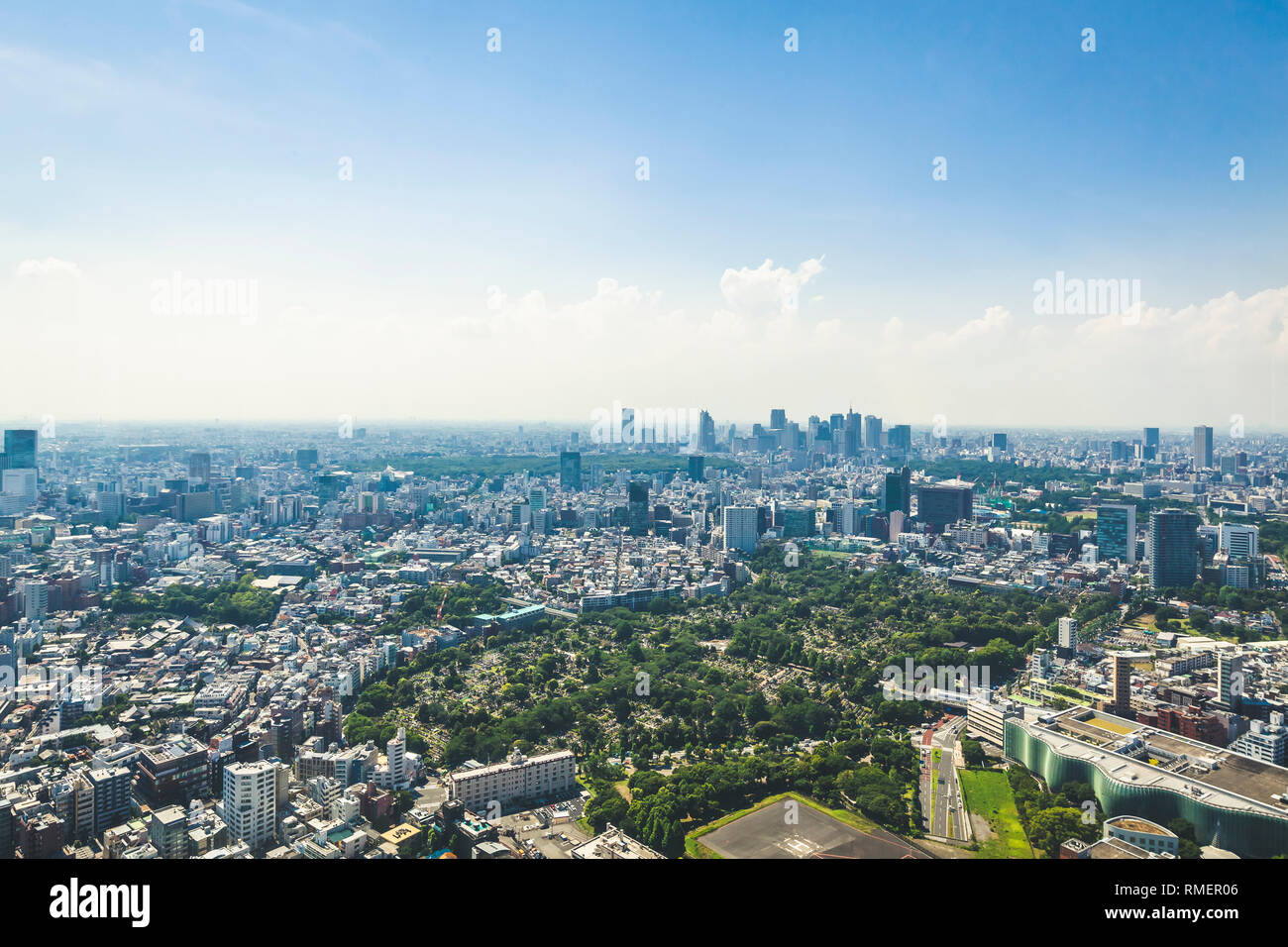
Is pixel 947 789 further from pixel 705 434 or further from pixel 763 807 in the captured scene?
pixel 705 434

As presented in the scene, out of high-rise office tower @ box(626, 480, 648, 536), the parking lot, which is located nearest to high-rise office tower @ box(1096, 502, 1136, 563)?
high-rise office tower @ box(626, 480, 648, 536)

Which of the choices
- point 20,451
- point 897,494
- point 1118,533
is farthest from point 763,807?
point 20,451

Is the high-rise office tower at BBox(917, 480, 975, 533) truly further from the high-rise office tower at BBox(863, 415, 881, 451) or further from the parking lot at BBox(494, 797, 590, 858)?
the parking lot at BBox(494, 797, 590, 858)

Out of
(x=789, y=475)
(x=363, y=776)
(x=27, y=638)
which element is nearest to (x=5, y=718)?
(x=27, y=638)

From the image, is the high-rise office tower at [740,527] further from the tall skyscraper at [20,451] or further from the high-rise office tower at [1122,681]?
the tall skyscraper at [20,451]
